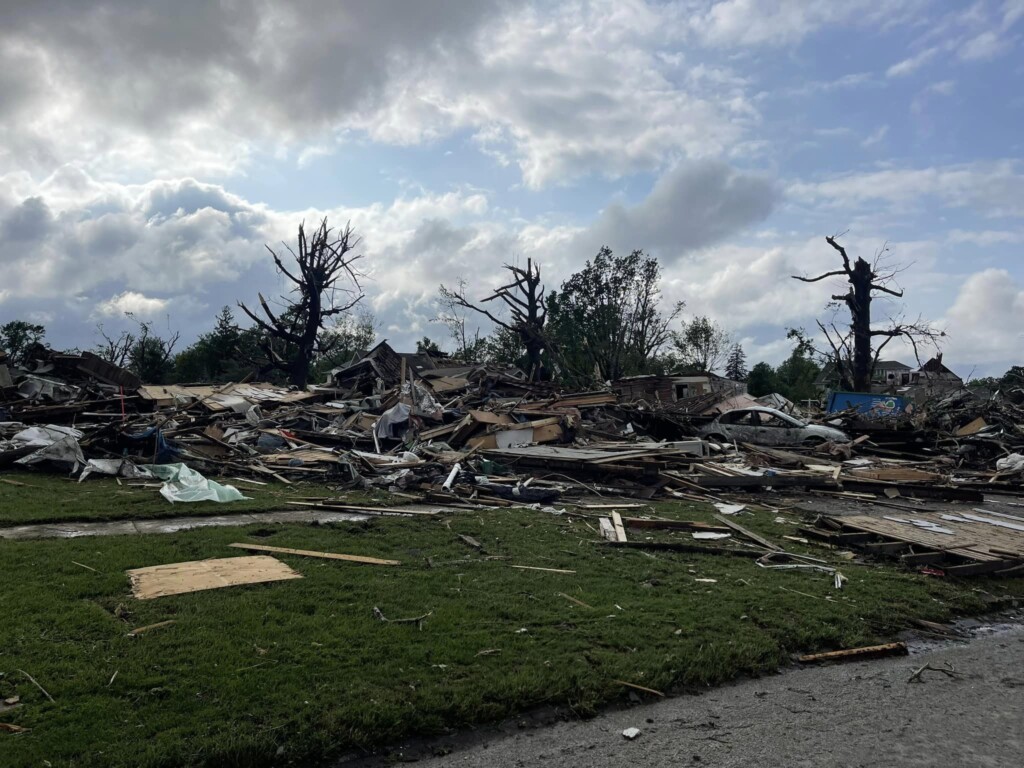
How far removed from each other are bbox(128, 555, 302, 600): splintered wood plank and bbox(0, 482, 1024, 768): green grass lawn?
148 mm

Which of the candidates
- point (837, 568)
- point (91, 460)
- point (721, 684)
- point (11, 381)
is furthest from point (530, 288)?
point (721, 684)

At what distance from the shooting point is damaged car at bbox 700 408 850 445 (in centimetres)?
1955

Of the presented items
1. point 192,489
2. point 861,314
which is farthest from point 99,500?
point 861,314

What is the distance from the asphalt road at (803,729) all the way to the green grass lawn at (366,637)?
0.73ft

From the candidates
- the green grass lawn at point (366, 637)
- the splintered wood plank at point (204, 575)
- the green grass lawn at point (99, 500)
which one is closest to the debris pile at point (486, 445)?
the green grass lawn at point (99, 500)

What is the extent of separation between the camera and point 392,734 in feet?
11.9

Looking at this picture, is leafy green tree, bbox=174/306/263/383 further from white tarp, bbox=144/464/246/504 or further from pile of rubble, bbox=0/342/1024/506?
white tarp, bbox=144/464/246/504

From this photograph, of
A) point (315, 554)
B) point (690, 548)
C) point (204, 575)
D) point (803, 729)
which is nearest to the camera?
point (803, 729)

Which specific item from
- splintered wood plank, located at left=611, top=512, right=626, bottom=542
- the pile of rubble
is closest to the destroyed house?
the pile of rubble

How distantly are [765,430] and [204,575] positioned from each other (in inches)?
691

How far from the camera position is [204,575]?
234 inches

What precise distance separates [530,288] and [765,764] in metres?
38.2

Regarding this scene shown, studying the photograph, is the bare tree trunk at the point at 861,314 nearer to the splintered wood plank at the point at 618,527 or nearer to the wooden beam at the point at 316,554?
the splintered wood plank at the point at 618,527

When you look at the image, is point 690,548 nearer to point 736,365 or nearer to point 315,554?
point 315,554
